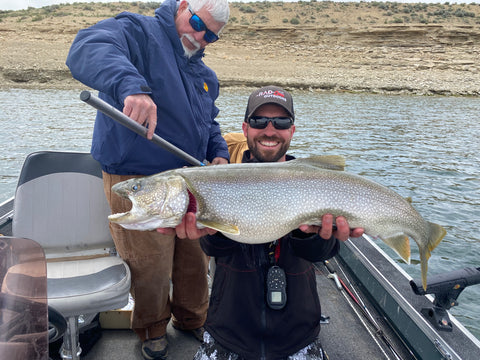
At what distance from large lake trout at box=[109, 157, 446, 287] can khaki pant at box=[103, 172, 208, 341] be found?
1.96ft

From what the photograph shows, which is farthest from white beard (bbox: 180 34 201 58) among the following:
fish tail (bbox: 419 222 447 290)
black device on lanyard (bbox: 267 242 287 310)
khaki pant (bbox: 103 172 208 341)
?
fish tail (bbox: 419 222 447 290)

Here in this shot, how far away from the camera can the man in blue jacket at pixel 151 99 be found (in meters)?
2.18

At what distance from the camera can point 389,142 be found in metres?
14.3

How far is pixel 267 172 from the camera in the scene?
213 cm

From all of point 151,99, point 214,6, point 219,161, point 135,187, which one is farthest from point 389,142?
point 135,187

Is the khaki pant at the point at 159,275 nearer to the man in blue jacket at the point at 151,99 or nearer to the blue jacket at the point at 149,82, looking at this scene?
the man in blue jacket at the point at 151,99

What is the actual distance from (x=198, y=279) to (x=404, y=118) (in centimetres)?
1931

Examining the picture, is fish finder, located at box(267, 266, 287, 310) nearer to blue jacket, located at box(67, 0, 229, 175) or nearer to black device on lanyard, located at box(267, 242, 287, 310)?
black device on lanyard, located at box(267, 242, 287, 310)

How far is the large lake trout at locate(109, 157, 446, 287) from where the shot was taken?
6.88 feet

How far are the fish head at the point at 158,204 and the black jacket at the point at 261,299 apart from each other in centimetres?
31

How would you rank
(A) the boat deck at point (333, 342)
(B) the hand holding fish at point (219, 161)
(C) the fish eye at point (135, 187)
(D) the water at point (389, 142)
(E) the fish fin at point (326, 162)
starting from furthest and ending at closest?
(D) the water at point (389, 142) < (B) the hand holding fish at point (219, 161) < (A) the boat deck at point (333, 342) < (E) the fish fin at point (326, 162) < (C) the fish eye at point (135, 187)

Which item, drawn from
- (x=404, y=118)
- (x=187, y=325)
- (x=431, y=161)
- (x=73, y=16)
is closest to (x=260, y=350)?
(x=187, y=325)

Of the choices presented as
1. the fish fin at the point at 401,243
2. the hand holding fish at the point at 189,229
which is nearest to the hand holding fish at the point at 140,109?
the hand holding fish at the point at 189,229

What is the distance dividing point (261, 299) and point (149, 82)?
1.58 m
